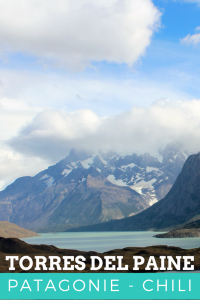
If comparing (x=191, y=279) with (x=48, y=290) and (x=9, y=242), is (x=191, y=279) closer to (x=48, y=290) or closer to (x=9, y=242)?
(x=48, y=290)

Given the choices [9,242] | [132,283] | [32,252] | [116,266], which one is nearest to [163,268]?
[116,266]

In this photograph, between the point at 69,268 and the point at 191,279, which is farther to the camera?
the point at 69,268

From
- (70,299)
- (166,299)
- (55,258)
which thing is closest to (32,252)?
(55,258)

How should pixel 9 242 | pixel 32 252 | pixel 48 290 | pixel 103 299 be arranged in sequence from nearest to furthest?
pixel 103 299
pixel 48 290
pixel 32 252
pixel 9 242

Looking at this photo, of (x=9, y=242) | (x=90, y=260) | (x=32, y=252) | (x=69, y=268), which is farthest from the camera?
(x=9, y=242)

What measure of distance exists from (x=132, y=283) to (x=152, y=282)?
715cm

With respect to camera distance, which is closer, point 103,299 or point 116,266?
point 103,299

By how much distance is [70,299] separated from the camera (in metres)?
81.5

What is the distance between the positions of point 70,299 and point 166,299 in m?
23.0

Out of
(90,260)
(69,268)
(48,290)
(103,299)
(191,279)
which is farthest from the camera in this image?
(90,260)

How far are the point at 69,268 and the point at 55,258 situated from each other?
26001mm

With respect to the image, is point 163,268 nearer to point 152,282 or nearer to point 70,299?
point 152,282

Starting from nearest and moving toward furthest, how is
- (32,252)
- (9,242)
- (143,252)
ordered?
(143,252) < (32,252) < (9,242)

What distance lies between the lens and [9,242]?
17475cm
